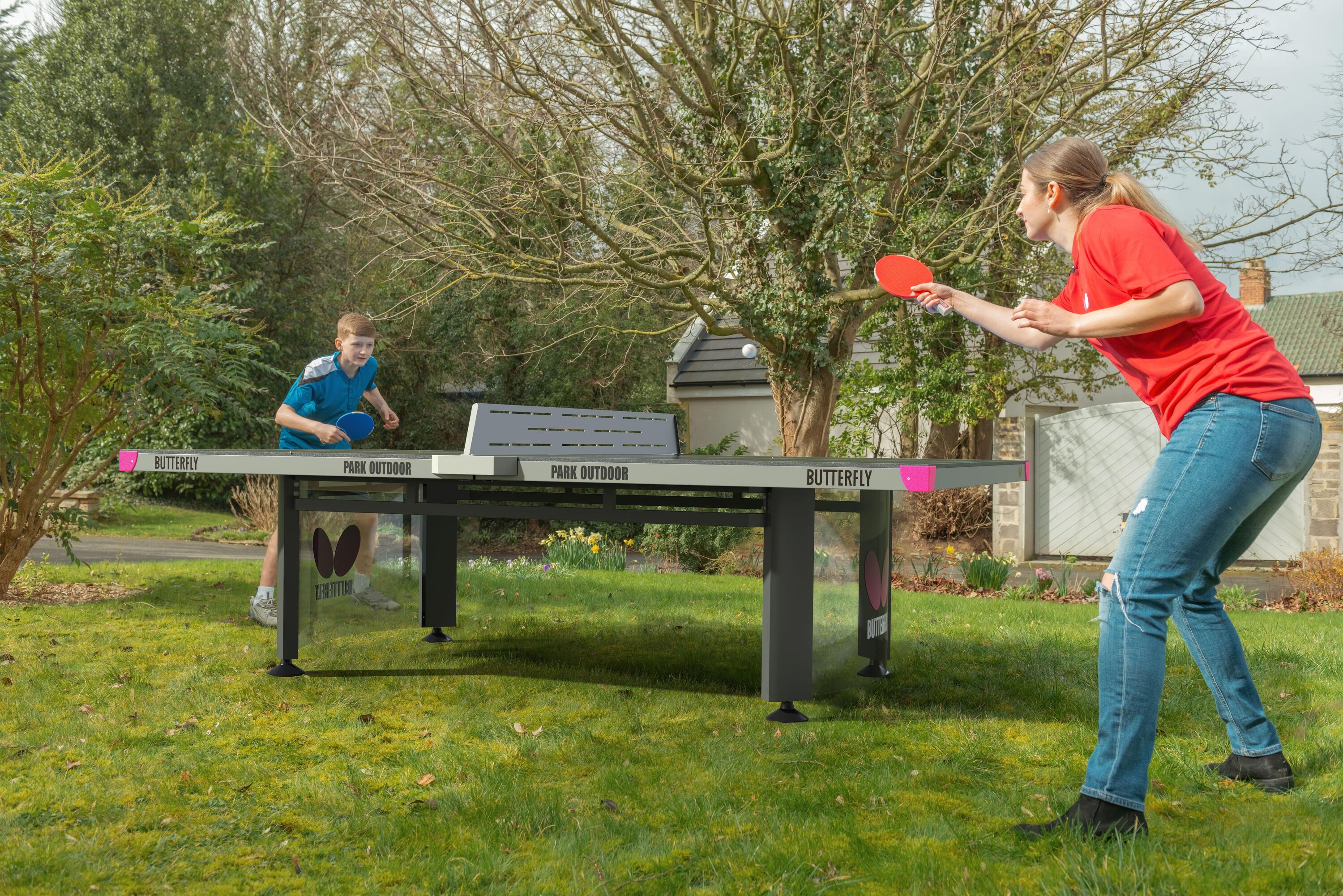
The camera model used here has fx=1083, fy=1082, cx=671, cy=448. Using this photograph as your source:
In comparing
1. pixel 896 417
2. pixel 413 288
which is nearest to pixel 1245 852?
pixel 896 417

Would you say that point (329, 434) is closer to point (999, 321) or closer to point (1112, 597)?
point (999, 321)

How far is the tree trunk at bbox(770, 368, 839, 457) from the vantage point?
13.3 metres

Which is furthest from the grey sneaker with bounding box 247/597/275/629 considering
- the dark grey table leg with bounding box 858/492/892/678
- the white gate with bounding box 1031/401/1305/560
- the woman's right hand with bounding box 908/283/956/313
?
the white gate with bounding box 1031/401/1305/560

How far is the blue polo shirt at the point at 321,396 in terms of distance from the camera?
6.38m

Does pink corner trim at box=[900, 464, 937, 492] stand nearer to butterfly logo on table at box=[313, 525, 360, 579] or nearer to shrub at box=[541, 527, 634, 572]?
butterfly logo on table at box=[313, 525, 360, 579]

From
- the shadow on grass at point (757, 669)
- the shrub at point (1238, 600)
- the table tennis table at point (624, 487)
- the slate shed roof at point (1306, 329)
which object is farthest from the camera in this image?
the slate shed roof at point (1306, 329)

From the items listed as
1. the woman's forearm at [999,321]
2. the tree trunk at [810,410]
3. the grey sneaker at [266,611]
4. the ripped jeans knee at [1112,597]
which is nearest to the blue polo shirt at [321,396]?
the grey sneaker at [266,611]

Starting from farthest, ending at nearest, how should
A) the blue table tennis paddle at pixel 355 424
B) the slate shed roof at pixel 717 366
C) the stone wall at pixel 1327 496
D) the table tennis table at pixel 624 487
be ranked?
the slate shed roof at pixel 717 366, the stone wall at pixel 1327 496, the blue table tennis paddle at pixel 355 424, the table tennis table at pixel 624 487

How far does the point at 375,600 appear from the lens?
6.63 meters

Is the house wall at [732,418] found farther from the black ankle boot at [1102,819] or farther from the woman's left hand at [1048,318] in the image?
the black ankle boot at [1102,819]

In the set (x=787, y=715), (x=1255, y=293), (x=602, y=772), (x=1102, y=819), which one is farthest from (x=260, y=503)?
(x=1255, y=293)

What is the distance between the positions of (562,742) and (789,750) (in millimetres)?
915

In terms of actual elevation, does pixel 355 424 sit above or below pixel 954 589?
above

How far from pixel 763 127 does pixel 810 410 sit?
11.4 ft
